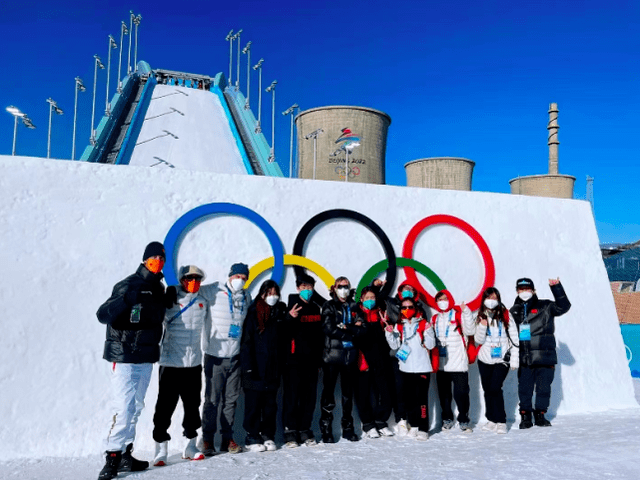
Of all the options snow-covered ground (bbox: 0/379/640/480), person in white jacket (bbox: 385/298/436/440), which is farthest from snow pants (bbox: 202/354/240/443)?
person in white jacket (bbox: 385/298/436/440)

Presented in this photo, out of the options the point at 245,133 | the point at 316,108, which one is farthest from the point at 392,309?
the point at 245,133

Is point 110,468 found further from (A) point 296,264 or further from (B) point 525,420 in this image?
(B) point 525,420

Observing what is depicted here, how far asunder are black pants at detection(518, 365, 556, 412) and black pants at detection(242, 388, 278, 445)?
280cm

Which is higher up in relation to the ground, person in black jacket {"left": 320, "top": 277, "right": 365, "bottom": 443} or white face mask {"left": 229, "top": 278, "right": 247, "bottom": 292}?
white face mask {"left": 229, "top": 278, "right": 247, "bottom": 292}

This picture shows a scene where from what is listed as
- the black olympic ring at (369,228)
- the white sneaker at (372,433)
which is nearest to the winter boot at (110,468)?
the white sneaker at (372,433)

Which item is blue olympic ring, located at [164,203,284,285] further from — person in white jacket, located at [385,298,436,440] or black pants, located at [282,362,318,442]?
person in white jacket, located at [385,298,436,440]

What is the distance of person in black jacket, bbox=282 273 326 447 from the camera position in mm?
4879

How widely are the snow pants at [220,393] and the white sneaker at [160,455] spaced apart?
0.36m

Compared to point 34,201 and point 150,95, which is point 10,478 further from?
point 150,95

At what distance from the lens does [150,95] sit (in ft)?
83.5

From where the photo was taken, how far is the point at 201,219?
558 cm

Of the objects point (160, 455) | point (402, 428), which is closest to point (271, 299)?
point (160, 455)

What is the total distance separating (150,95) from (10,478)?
23.8 metres

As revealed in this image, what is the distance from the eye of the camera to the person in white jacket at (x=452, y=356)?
5.43 m
